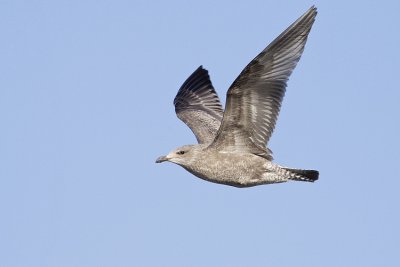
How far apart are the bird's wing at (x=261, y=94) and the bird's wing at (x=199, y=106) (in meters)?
2.18

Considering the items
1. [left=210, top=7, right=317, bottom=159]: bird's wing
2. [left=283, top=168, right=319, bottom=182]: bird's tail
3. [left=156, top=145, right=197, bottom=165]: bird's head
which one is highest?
[left=210, top=7, right=317, bottom=159]: bird's wing

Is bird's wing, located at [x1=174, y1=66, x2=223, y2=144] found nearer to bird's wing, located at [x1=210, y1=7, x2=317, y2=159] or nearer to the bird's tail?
bird's wing, located at [x1=210, y1=7, x2=317, y2=159]

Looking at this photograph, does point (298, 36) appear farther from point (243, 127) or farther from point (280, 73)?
point (243, 127)

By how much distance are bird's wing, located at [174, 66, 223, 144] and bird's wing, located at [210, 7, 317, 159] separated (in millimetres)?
2178

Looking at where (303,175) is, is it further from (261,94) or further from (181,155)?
(181,155)

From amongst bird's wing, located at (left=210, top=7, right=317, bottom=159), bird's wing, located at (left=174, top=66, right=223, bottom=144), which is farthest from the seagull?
bird's wing, located at (left=174, top=66, right=223, bottom=144)

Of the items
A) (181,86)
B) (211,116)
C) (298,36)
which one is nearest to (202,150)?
(298,36)

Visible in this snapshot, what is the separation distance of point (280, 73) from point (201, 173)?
2044 mm

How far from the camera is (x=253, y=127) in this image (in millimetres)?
14516

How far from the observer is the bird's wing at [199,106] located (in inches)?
687

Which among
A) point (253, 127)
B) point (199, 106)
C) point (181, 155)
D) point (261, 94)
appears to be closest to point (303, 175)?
point (253, 127)

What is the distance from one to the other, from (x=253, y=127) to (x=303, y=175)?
43.0 inches

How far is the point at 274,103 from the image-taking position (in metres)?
14.5

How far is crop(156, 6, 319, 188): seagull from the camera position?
13898mm
